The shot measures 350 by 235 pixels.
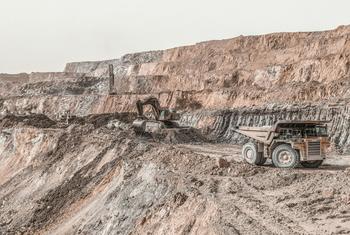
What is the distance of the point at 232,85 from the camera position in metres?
53.1

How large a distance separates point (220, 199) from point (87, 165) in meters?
10.0

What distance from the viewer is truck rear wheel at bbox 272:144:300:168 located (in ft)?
57.3

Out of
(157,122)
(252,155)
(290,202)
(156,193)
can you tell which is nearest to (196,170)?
(252,155)

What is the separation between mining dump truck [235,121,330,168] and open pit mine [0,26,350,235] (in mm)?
461

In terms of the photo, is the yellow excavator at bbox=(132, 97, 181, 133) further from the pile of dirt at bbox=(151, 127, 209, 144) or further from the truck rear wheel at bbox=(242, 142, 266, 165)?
the truck rear wheel at bbox=(242, 142, 266, 165)

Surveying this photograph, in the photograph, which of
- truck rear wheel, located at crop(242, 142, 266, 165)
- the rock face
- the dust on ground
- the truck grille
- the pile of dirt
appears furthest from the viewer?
the rock face

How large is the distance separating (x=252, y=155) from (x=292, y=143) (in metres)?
1.94

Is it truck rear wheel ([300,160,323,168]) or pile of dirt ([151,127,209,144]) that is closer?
truck rear wheel ([300,160,323,168])

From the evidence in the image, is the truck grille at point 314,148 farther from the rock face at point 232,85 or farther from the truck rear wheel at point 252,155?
the rock face at point 232,85

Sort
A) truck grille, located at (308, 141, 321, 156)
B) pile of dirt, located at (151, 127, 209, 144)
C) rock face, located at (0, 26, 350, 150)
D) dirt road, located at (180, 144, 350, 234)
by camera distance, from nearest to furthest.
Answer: dirt road, located at (180, 144, 350, 234), truck grille, located at (308, 141, 321, 156), pile of dirt, located at (151, 127, 209, 144), rock face, located at (0, 26, 350, 150)

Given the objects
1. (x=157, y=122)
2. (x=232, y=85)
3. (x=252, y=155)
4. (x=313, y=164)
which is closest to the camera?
(x=313, y=164)

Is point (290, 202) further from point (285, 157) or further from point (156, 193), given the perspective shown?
point (285, 157)

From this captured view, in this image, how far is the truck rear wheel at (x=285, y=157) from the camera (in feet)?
57.3

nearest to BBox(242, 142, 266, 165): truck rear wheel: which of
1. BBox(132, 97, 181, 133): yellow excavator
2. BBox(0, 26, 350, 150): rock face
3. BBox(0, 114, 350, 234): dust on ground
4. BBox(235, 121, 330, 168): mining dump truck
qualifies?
BBox(235, 121, 330, 168): mining dump truck
